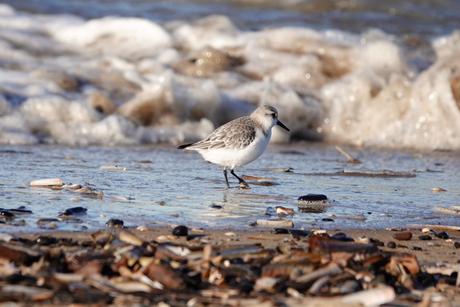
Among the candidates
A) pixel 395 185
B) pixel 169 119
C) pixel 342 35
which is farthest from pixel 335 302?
pixel 342 35

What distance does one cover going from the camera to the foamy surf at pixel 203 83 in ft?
27.2

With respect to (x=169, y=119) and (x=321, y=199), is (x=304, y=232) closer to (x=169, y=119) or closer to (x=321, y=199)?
(x=321, y=199)

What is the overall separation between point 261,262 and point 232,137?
8.94 feet

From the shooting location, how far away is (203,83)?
9344 millimetres

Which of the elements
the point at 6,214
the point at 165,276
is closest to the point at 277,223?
the point at 165,276

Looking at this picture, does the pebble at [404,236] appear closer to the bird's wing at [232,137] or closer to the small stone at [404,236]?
the small stone at [404,236]

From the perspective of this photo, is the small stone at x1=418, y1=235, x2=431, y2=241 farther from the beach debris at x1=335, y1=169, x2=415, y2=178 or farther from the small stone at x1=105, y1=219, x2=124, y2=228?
the beach debris at x1=335, y1=169, x2=415, y2=178

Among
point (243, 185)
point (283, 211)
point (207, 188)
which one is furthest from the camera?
point (243, 185)

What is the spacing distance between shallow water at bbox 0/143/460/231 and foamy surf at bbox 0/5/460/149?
98 centimetres

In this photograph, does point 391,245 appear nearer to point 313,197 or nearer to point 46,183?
point 313,197

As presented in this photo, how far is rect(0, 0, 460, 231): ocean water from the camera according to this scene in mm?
4625

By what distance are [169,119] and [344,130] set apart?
2.47 metres

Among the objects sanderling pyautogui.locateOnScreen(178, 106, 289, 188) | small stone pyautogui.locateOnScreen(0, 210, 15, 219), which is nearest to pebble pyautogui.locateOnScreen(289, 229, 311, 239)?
small stone pyautogui.locateOnScreen(0, 210, 15, 219)

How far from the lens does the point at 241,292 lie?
261cm
